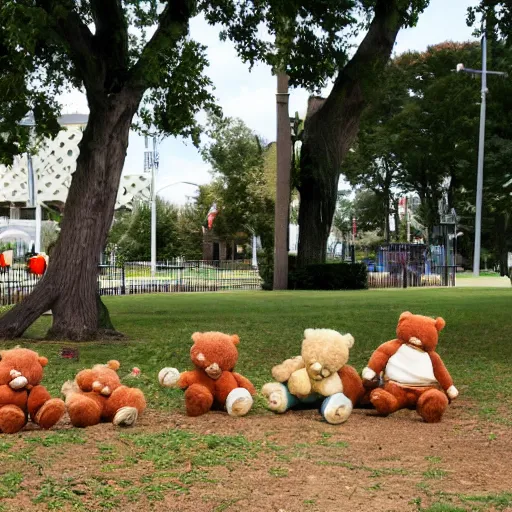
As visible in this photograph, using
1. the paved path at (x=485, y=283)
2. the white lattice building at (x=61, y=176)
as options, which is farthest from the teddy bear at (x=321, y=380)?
the white lattice building at (x=61, y=176)

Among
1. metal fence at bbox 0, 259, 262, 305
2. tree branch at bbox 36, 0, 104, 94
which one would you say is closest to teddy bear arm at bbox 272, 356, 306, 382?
tree branch at bbox 36, 0, 104, 94

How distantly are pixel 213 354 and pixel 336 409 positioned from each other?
97 centimetres

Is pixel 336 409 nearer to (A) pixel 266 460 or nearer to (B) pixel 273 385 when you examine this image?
(B) pixel 273 385

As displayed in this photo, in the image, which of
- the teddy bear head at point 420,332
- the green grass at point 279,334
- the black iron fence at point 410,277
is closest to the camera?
the teddy bear head at point 420,332

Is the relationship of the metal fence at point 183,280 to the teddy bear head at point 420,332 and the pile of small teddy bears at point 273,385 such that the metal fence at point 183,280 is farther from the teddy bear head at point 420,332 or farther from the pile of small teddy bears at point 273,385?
the teddy bear head at point 420,332

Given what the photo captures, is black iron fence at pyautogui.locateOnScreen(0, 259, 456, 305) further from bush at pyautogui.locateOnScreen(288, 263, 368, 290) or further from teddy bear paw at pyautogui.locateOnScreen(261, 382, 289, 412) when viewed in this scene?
teddy bear paw at pyautogui.locateOnScreen(261, 382, 289, 412)

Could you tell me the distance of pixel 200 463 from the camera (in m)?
4.64

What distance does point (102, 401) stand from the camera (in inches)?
226

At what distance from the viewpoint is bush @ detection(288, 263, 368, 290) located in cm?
2786

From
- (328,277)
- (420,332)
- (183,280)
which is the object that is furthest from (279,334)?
(183,280)

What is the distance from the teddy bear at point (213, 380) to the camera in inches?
235

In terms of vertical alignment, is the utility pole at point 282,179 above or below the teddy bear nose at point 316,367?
above

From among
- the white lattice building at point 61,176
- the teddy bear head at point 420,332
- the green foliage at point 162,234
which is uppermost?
the white lattice building at point 61,176

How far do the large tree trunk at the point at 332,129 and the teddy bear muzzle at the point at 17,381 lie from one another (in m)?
14.7
